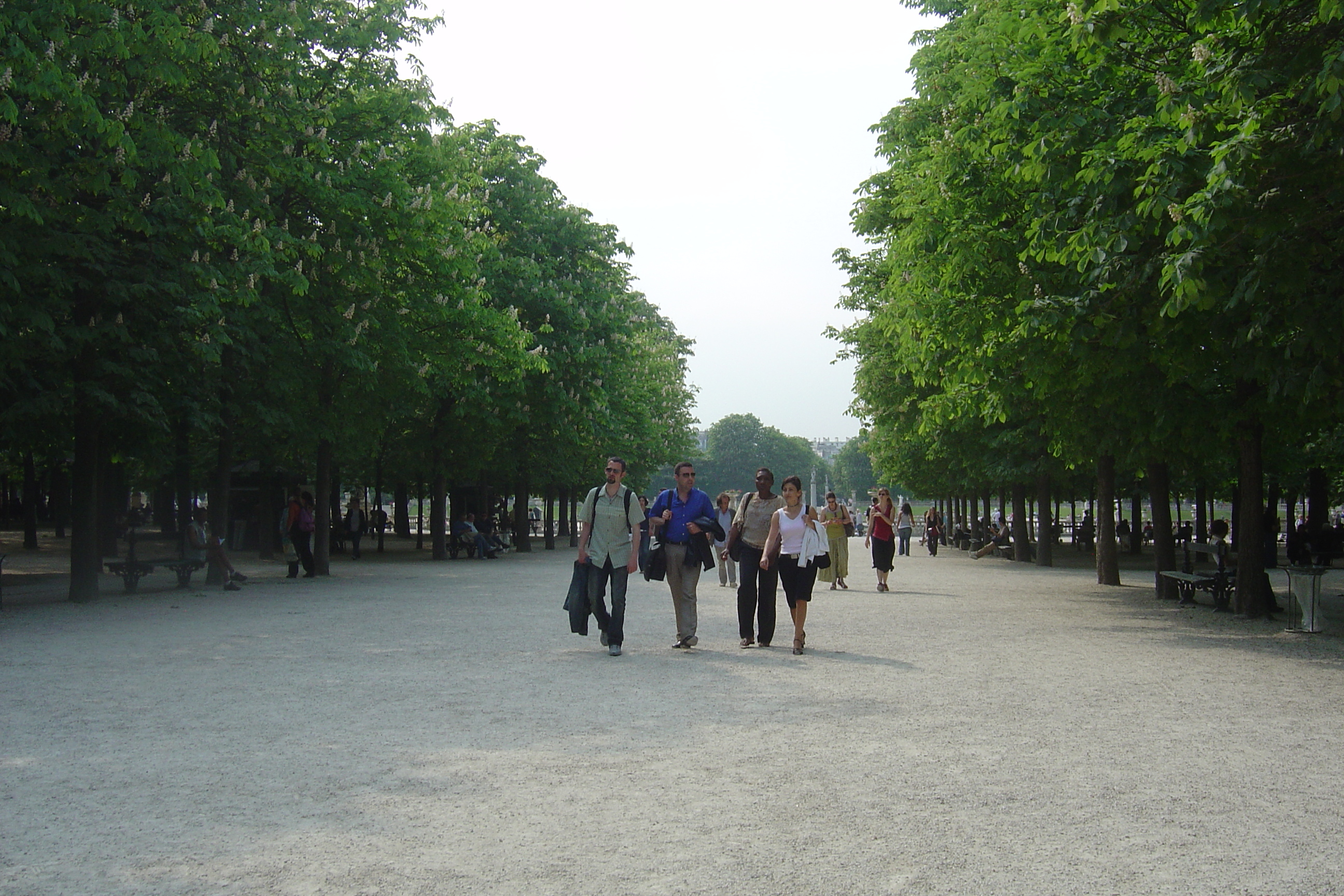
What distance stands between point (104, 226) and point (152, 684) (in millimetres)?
9193

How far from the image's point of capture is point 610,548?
13094mm

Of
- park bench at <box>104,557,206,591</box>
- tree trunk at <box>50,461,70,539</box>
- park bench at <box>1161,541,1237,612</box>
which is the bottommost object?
park bench at <box>1161,541,1237,612</box>

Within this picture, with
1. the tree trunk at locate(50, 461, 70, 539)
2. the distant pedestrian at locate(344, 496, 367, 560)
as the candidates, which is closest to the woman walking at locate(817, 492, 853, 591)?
the distant pedestrian at locate(344, 496, 367, 560)

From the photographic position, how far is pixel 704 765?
7445mm

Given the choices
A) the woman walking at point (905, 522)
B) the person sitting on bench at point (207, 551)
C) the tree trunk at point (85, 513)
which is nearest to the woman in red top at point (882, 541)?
the woman walking at point (905, 522)

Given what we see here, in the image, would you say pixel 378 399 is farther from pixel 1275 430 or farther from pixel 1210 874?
pixel 1210 874

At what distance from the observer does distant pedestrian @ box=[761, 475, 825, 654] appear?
44.1 ft

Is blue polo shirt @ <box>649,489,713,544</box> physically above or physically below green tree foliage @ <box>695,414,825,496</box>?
below

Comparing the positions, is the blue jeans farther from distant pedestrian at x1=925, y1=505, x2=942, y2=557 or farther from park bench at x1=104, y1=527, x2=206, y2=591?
distant pedestrian at x1=925, y1=505, x2=942, y2=557

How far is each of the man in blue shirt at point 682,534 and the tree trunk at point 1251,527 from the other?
8.13 metres

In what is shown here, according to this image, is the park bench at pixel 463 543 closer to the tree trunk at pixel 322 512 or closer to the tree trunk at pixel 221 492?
the tree trunk at pixel 322 512

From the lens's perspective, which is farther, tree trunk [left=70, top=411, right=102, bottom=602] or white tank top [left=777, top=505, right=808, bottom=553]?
tree trunk [left=70, top=411, right=102, bottom=602]

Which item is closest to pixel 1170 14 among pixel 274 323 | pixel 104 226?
pixel 104 226

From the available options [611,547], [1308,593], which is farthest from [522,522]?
[1308,593]
